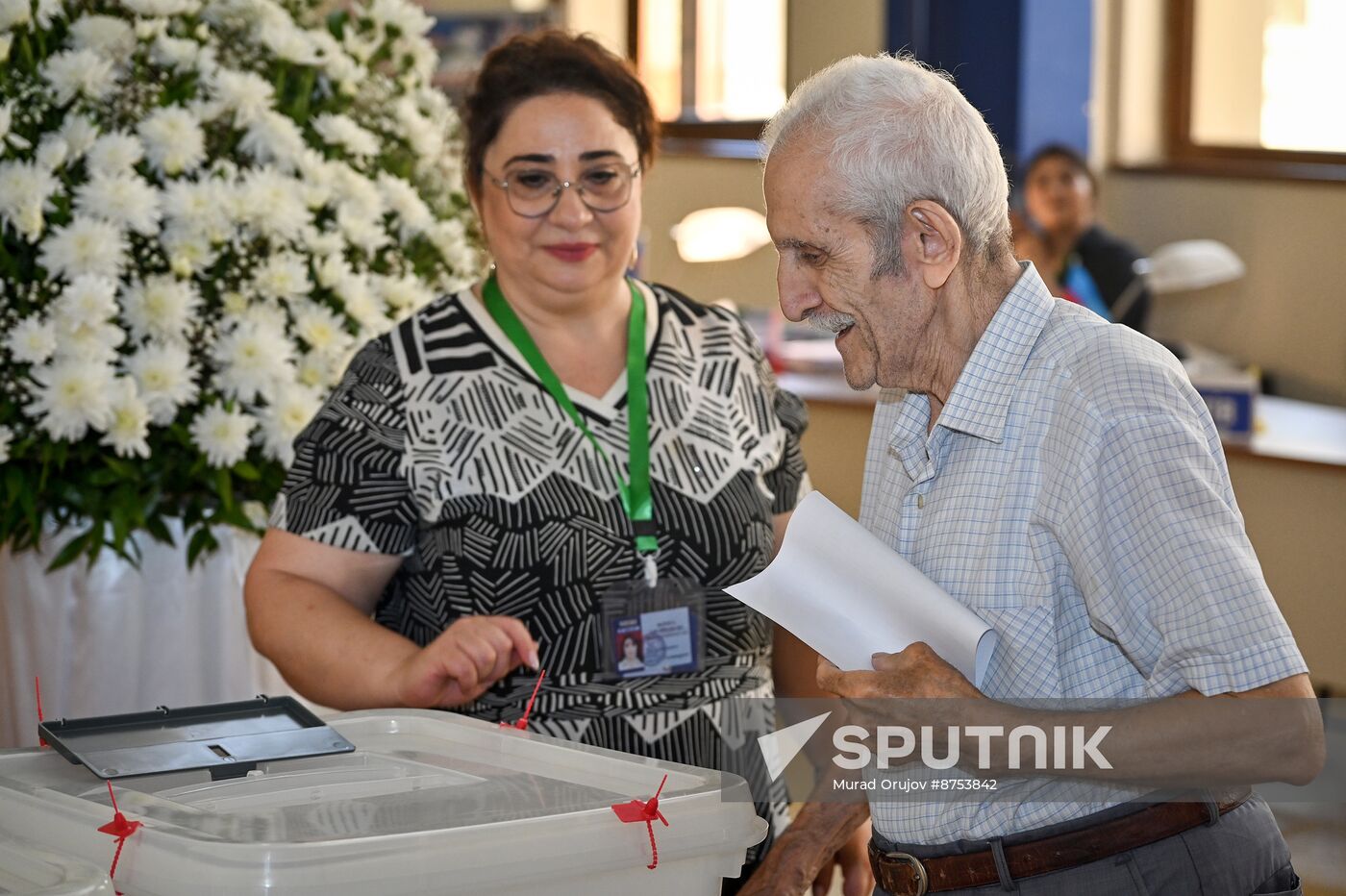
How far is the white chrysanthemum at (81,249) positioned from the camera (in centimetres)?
226

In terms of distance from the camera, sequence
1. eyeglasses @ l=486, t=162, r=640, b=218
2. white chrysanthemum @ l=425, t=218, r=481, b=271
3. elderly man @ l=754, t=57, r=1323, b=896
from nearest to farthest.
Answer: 1. elderly man @ l=754, t=57, r=1323, b=896
2. eyeglasses @ l=486, t=162, r=640, b=218
3. white chrysanthemum @ l=425, t=218, r=481, b=271

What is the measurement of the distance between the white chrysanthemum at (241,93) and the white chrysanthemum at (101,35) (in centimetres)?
15

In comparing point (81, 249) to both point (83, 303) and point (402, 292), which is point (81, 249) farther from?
point (402, 292)

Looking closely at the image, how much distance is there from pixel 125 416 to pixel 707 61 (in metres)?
6.77

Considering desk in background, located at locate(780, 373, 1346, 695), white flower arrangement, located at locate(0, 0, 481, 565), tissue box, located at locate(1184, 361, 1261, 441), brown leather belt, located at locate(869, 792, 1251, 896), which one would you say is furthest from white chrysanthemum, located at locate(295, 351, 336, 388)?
tissue box, located at locate(1184, 361, 1261, 441)

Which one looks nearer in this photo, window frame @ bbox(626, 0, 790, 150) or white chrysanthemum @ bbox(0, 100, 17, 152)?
white chrysanthemum @ bbox(0, 100, 17, 152)

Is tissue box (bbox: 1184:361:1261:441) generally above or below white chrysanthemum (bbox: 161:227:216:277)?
below

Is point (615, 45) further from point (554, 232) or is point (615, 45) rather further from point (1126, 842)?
point (1126, 842)

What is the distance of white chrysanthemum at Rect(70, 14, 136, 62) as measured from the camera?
7.72ft

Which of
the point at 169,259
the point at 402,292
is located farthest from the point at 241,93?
the point at 402,292

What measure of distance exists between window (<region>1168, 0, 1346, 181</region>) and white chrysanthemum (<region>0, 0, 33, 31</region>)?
16.8 ft

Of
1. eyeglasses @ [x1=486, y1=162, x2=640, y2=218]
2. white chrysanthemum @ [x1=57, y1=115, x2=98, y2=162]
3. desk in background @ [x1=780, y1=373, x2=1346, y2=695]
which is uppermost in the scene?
white chrysanthemum @ [x1=57, y1=115, x2=98, y2=162]

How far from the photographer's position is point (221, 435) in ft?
7.67

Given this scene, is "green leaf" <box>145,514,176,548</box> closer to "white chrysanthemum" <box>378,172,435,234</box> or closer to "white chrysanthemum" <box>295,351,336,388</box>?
"white chrysanthemum" <box>295,351,336,388</box>
